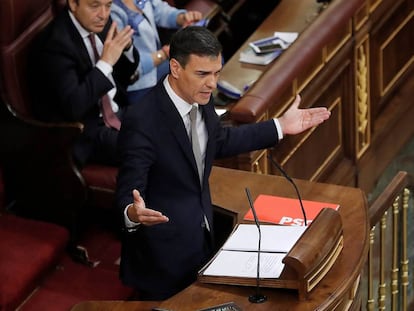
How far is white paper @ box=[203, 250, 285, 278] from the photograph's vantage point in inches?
115

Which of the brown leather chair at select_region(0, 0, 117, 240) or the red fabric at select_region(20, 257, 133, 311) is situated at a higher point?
the brown leather chair at select_region(0, 0, 117, 240)

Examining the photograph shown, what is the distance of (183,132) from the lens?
10.1 feet

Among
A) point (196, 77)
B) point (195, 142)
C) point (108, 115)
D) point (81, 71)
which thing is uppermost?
point (196, 77)

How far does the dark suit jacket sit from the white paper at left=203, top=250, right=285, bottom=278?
0.66ft

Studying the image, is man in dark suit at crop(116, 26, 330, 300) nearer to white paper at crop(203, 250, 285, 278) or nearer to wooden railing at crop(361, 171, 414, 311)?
white paper at crop(203, 250, 285, 278)

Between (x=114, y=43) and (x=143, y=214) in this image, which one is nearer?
(x=143, y=214)

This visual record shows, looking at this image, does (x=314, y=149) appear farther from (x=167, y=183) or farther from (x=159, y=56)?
(x=167, y=183)

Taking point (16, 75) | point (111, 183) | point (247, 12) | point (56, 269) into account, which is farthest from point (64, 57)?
point (247, 12)

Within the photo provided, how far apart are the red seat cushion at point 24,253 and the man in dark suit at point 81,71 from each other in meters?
0.31

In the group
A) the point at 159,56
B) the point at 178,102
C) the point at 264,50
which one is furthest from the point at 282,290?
the point at 264,50

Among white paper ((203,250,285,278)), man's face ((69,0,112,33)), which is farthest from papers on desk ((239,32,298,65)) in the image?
white paper ((203,250,285,278))

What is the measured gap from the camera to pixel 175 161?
122 inches

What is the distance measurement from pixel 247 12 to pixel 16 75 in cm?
154

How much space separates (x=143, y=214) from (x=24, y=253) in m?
1.16
